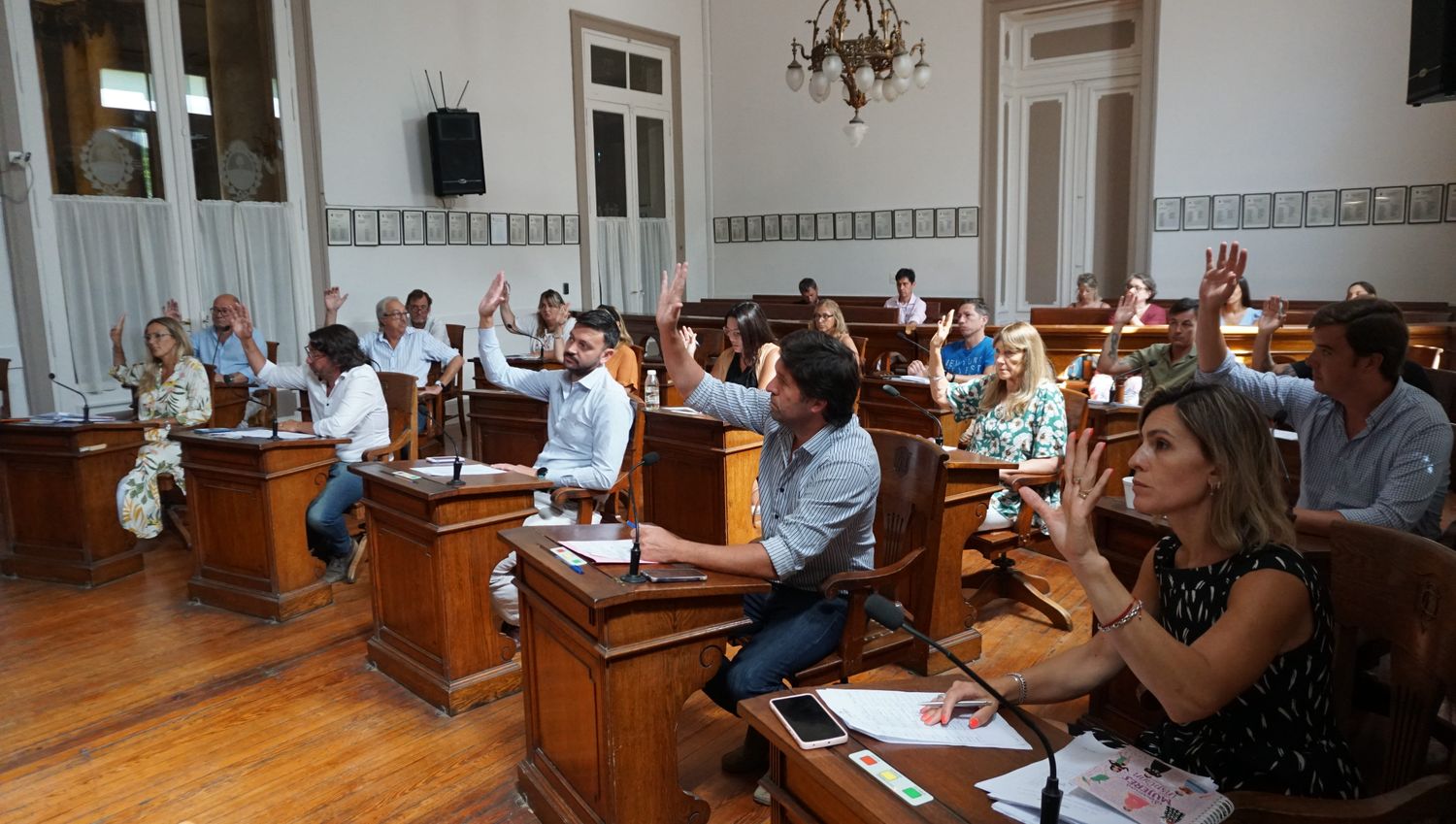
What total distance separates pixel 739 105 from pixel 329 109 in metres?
5.49

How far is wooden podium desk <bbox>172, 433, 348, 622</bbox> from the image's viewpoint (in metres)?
4.25

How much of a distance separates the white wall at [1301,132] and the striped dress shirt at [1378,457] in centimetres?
703

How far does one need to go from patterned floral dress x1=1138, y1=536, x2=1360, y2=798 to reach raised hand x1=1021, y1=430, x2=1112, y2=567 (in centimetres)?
30

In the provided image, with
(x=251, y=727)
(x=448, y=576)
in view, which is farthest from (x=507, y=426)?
(x=251, y=727)

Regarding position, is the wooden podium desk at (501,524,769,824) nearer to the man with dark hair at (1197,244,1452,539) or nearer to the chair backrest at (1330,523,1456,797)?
the chair backrest at (1330,523,1456,797)

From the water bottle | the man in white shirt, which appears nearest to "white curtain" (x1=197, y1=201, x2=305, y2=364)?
the water bottle

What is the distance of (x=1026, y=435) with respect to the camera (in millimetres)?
4039

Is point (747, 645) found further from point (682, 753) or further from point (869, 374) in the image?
point (869, 374)

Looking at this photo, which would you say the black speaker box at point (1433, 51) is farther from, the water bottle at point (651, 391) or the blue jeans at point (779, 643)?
the water bottle at point (651, 391)

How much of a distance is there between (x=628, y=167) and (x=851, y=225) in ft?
9.28

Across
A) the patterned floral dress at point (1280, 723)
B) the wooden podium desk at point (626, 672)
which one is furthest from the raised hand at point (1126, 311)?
the patterned floral dress at point (1280, 723)

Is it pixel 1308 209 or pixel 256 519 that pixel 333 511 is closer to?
pixel 256 519

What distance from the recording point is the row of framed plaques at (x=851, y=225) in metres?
11.0

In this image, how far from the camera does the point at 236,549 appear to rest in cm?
440
